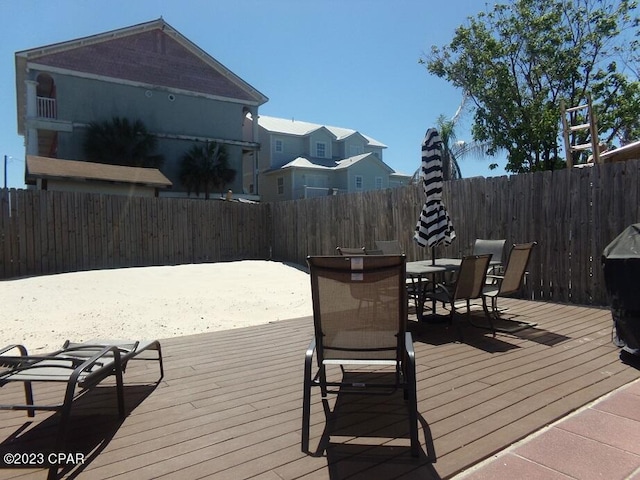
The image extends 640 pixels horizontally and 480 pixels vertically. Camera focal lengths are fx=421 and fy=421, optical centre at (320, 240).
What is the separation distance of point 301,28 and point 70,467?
11.9 meters

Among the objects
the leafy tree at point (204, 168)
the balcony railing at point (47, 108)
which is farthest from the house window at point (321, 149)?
the balcony railing at point (47, 108)

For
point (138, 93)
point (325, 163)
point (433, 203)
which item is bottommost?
point (433, 203)

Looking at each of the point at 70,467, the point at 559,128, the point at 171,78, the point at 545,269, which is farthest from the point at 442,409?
the point at 171,78

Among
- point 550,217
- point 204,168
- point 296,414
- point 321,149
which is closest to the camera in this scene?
point 296,414

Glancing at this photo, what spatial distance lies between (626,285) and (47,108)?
2350 centimetres

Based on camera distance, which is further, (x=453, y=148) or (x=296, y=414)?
(x=453, y=148)

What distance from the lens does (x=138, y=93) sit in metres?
21.8

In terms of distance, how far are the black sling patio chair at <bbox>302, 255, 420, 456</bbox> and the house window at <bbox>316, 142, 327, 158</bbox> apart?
2904cm

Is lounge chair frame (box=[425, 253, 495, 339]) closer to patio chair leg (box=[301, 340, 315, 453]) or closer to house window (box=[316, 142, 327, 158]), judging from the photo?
patio chair leg (box=[301, 340, 315, 453])

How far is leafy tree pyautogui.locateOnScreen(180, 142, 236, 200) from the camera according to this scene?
2275 centimetres

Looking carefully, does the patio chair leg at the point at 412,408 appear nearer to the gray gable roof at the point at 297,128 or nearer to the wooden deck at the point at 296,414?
the wooden deck at the point at 296,414

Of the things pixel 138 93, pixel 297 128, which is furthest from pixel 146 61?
pixel 297 128

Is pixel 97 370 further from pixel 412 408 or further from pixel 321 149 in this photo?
pixel 321 149

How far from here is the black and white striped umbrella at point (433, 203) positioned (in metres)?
5.61
